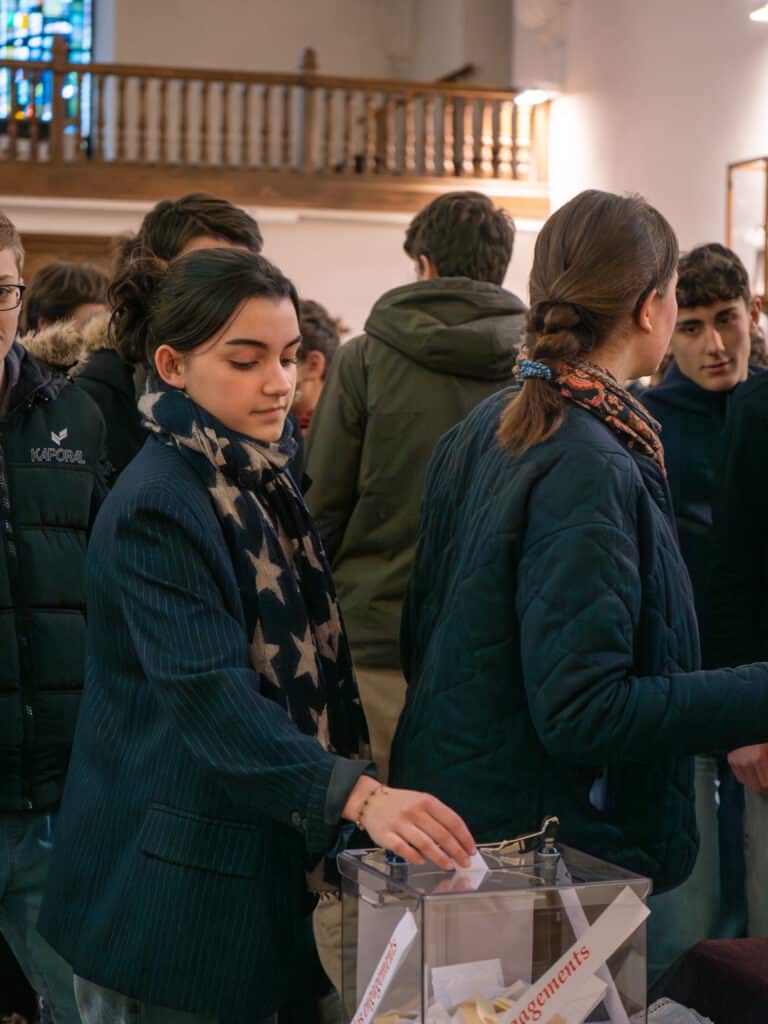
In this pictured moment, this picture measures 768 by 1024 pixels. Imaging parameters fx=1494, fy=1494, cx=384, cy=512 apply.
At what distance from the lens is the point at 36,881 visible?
2.14 meters

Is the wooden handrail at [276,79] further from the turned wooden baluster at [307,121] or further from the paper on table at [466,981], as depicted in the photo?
the paper on table at [466,981]

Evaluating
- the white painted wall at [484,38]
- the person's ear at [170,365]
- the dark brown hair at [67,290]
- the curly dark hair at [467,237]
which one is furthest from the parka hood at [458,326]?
the white painted wall at [484,38]

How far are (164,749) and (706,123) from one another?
9.76m

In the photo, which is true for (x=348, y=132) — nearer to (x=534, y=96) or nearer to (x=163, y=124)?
(x=163, y=124)

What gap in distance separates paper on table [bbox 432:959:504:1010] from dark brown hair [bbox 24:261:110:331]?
8.22ft

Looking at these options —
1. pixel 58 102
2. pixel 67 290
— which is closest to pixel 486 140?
pixel 58 102

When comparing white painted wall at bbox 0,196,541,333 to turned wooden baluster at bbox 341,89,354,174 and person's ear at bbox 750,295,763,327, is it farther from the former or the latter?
person's ear at bbox 750,295,763,327

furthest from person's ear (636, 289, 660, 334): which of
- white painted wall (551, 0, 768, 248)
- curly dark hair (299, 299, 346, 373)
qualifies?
white painted wall (551, 0, 768, 248)

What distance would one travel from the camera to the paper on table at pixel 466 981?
1362 mm

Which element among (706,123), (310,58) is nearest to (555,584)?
(706,123)

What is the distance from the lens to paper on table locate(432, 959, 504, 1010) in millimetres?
1362

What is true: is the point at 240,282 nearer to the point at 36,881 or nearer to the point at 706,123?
the point at 36,881

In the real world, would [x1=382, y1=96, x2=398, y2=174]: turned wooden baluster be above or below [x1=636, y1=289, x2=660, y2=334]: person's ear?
above

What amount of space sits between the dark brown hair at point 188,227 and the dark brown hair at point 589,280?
99 centimetres
